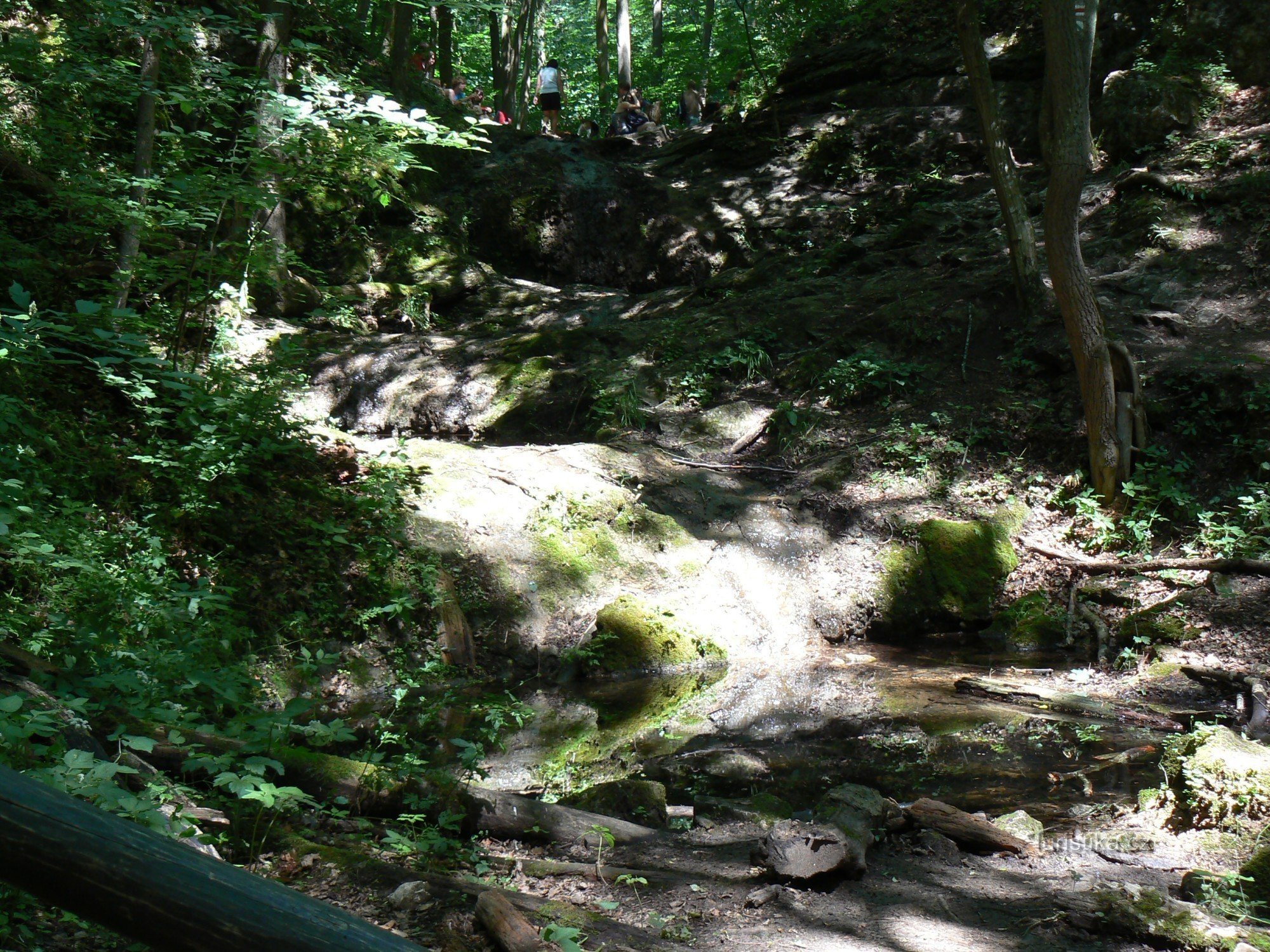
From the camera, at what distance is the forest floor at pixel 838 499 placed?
4238mm

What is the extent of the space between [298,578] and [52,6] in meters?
4.42

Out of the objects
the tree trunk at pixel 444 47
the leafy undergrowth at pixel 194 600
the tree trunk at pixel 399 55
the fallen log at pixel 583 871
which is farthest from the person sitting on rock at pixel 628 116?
the fallen log at pixel 583 871

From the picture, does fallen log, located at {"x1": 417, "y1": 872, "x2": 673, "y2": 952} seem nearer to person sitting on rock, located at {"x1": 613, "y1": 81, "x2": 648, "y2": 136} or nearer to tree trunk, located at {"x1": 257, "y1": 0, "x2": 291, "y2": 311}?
tree trunk, located at {"x1": 257, "y1": 0, "x2": 291, "y2": 311}

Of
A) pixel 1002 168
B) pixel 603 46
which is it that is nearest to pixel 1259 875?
pixel 1002 168

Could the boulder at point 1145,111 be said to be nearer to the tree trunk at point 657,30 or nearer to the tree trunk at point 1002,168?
the tree trunk at point 1002,168

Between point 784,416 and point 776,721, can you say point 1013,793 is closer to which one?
point 776,721

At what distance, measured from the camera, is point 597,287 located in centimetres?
1770

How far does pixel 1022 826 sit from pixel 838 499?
19.7 ft

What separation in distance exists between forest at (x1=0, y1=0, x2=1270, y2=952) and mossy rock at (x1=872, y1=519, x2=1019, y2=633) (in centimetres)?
4

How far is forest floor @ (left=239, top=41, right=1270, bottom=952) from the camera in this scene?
167 inches

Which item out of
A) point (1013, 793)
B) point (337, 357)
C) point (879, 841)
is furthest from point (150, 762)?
point (337, 357)

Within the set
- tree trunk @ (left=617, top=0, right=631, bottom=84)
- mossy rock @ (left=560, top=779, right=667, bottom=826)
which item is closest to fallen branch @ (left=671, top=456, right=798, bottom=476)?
mossy rock @ (left=560, top=779, right=667, bottom=826)

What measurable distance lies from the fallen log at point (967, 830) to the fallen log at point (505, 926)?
239cm

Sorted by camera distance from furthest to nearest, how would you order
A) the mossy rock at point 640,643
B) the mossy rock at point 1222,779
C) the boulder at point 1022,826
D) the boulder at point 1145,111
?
the boulder at point 1145,111
the mossy rock at point 640,643
the boulder at point 1022,826
the mossy rock at point 1222,779
